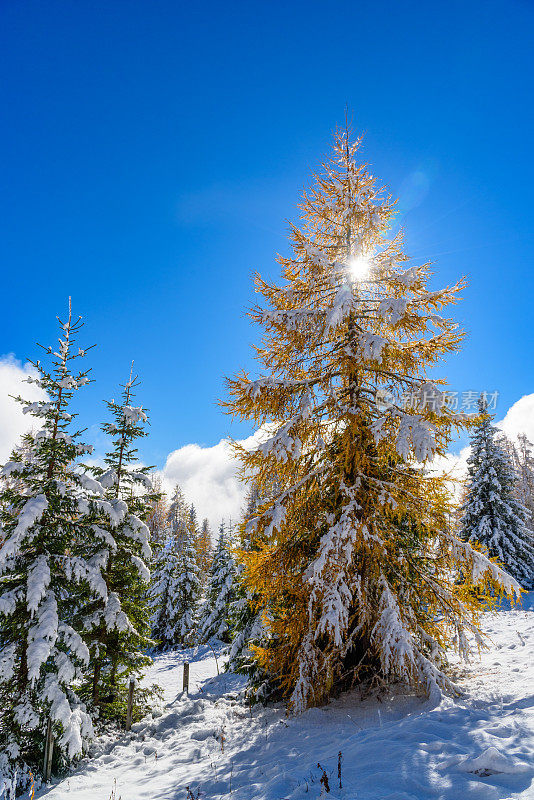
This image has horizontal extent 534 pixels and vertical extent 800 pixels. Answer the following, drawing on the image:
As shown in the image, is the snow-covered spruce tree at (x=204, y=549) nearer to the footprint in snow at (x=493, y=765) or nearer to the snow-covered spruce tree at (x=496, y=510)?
the snow-covered spruce tree at (x=496, y=510)

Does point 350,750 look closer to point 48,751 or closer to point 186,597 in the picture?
point 48,751

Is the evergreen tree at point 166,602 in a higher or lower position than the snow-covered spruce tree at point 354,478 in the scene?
lower

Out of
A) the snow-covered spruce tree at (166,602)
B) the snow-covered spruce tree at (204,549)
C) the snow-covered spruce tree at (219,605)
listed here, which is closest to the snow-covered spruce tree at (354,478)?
the snow-covered spruce tree at (219,605)

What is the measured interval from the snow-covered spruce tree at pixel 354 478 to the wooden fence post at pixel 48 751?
483 cm

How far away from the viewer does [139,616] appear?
12477 millimetres

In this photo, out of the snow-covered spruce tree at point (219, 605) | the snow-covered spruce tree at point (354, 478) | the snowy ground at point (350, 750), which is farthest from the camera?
the snow-covered spruce tree at point (219, 605)

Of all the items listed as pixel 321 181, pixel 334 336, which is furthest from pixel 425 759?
pixel 321 181

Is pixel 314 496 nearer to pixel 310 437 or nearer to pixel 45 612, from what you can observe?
pixel 310 437

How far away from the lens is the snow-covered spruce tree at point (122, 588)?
11.3 metres

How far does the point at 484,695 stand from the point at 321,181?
1133 cm

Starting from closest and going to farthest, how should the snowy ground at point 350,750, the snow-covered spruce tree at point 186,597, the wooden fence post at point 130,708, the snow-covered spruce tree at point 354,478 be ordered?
1. the snowy ground at point 350,750
2. the snow-covered spruce tree at point 354,478
3. the wooden fence post at point 130,708
4. the snow-covered spruce tree at point 186,597

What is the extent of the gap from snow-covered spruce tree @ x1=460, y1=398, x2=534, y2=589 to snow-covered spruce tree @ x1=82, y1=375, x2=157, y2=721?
19996 millimetres

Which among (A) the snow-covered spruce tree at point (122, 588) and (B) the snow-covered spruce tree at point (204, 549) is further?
(B) the snow-covered spruce tree at point (204, 549)

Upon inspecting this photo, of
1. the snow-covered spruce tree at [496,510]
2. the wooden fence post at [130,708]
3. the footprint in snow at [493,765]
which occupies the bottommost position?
the wooden fence post at [130,708]
